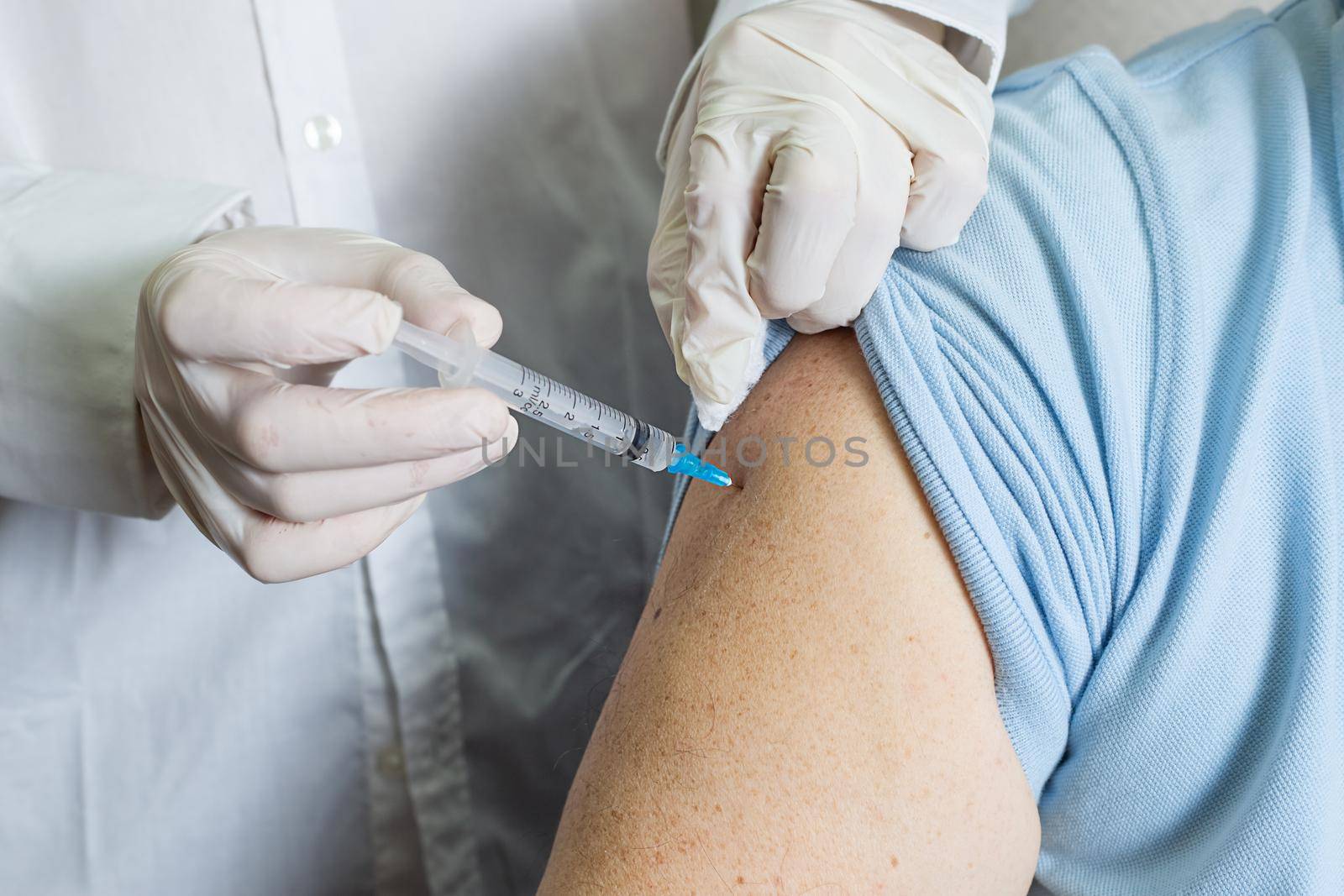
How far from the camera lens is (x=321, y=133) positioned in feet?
3.50

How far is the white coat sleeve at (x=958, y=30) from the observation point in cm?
93

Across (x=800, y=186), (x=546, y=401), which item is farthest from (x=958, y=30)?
(x=546, y=401)

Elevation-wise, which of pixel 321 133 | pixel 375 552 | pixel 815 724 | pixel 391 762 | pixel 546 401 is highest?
pixel 321 133

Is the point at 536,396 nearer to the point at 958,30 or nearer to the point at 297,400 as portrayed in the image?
the point at 297,400

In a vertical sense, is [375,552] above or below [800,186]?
below

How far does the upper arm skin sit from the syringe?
97 mm

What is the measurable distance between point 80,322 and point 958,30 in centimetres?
98

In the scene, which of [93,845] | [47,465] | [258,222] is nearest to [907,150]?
[258,222]

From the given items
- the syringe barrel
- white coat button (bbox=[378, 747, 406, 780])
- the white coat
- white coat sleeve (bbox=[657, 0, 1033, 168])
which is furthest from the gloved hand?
white coat button (bbox=[378, 747, 406, 780])

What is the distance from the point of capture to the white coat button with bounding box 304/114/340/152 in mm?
1062

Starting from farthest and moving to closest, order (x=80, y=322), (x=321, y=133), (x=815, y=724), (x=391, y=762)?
1. (x=391, y=762)
2. (x=321, y=133)
3. (x=80, y=322)
4. (x=815, y=724)

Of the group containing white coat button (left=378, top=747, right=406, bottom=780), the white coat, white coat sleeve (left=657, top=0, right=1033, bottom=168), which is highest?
white coat sleeve (left=657, top=0, right=1033, bottom=168)

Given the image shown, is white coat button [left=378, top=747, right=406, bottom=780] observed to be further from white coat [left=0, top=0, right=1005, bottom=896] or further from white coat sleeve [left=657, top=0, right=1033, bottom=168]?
white coat sleeve [left=657, top=0, right=1033, bottom=168]

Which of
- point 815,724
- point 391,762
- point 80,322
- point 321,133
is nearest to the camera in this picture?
point 815,724
